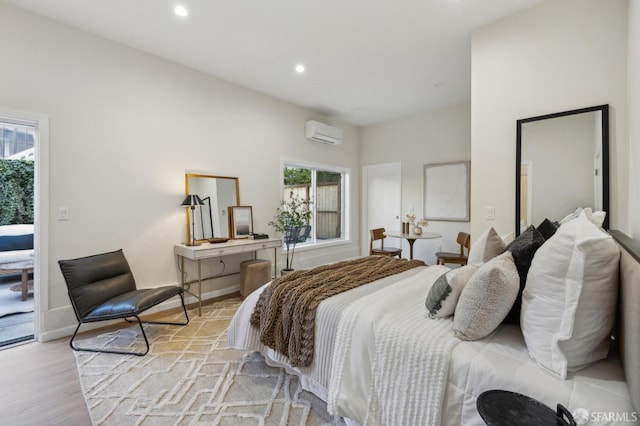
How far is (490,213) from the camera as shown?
2.66 meters

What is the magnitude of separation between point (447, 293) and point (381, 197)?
437cm

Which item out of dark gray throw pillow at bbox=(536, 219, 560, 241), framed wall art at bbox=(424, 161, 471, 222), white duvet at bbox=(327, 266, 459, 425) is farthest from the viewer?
framed wall art at bbox=(424, 161, 471, 222)

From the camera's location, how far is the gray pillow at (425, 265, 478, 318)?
1.43 metres

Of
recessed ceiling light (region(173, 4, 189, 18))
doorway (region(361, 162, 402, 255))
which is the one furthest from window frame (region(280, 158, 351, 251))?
recessed ceiling light (region(173, 4, 189, 18))

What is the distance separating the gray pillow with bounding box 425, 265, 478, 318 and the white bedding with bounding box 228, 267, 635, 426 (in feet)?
0.69

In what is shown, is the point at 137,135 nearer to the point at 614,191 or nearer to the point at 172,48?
the point at 172,48

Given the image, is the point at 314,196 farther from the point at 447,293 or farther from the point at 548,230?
the point at 447,293

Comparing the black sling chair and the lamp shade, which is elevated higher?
the lamp shade

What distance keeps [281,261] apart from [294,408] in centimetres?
294

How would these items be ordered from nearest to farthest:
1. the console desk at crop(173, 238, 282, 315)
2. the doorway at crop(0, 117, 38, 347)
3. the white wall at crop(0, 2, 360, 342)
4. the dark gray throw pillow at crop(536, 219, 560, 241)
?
the dark gray throw pillow at crop(536, 219, 560, 241), the white wall at crop(0, 2, 360, 342), the doorway at crop(0, 117, 38, 347), the console desk at crop(173, 238, 282, 315)

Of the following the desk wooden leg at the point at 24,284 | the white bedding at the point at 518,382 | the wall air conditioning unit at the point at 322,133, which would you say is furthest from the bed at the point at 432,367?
the desk wooden leg at the point at 24,284

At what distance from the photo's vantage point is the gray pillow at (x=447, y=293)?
1433 millimetres

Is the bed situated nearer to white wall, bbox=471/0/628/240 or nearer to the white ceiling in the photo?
white wall, bbox=471/0/628/240

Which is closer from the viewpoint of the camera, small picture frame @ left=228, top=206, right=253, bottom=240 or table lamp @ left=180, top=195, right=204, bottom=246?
table lamp @ left=180, top=195, right=204, bottom=246
